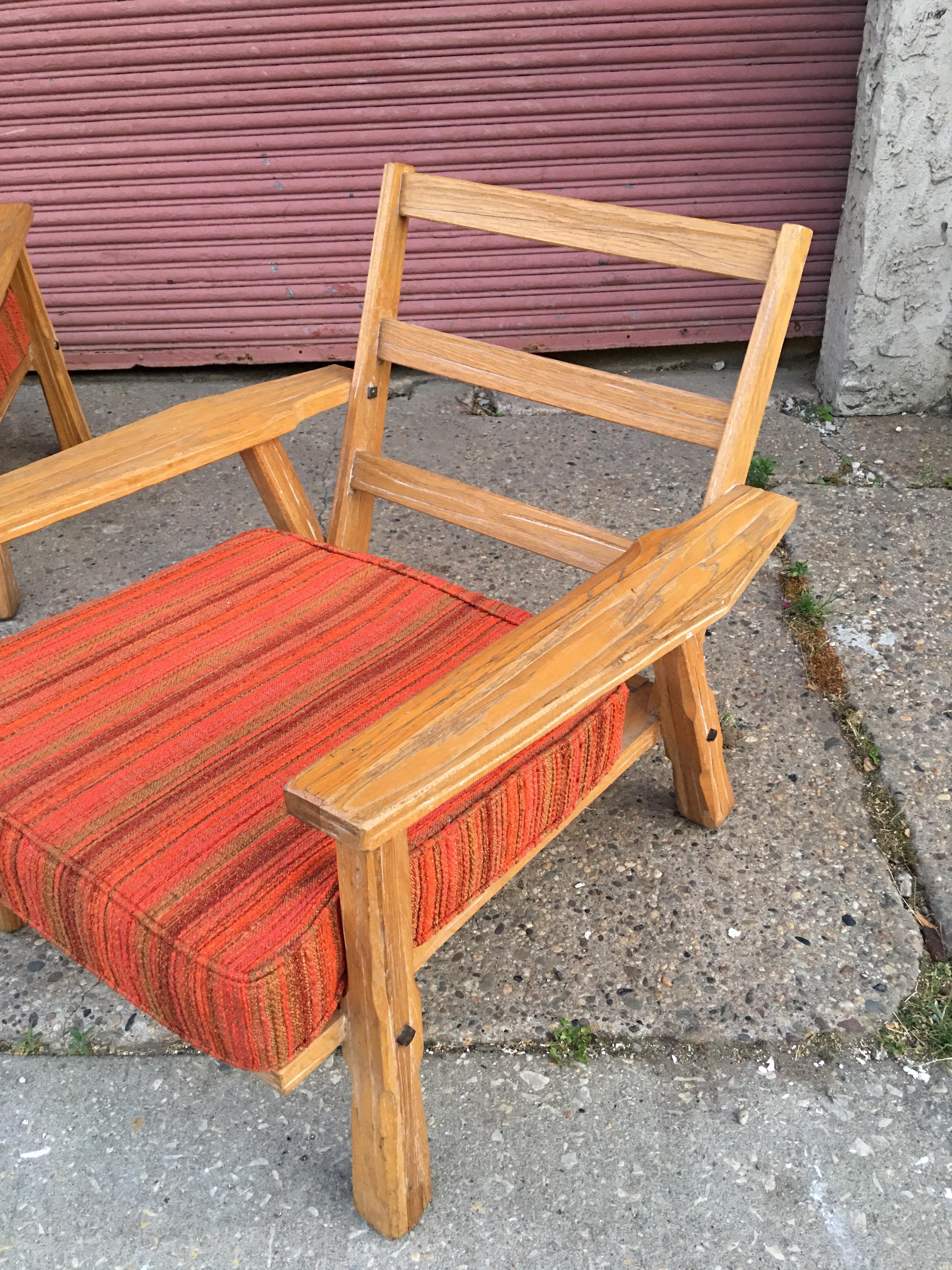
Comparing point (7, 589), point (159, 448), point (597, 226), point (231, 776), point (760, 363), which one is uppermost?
point (597, 226)

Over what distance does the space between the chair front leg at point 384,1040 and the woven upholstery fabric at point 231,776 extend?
40 mm

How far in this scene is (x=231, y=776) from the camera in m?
1.33

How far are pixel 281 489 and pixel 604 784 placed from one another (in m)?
0.74

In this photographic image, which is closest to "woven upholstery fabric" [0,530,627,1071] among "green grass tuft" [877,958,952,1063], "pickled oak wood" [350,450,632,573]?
"pickled oak wood" [350,450,632,573]

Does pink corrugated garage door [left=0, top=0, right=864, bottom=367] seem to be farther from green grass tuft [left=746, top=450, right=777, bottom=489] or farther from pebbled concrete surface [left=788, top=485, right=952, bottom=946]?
pebbled concrete surface [left=788, top=485, right=952, bottom=946]

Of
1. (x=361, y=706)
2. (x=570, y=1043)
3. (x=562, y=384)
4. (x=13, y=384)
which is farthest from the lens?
(x=13, y=384)

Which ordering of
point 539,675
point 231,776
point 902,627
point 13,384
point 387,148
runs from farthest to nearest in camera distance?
point 387,148 < point 13,384 < point 902,627 < point 231,776 < point 539,675

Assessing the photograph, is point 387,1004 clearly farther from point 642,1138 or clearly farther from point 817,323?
point 817,323

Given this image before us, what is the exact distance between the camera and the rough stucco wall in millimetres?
2828

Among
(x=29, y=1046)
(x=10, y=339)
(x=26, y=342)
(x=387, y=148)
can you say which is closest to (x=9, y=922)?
(x=29, y=1046)

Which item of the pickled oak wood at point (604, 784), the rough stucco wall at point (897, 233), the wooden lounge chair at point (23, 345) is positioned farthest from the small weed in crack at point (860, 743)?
the wooden lounge chair at point (23, 345)

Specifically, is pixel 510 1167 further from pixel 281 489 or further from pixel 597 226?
pixel 597 226

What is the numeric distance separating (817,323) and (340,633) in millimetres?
2472

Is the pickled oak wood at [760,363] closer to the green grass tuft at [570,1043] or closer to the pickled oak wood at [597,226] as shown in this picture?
the pickled oak wood at [597,226]
